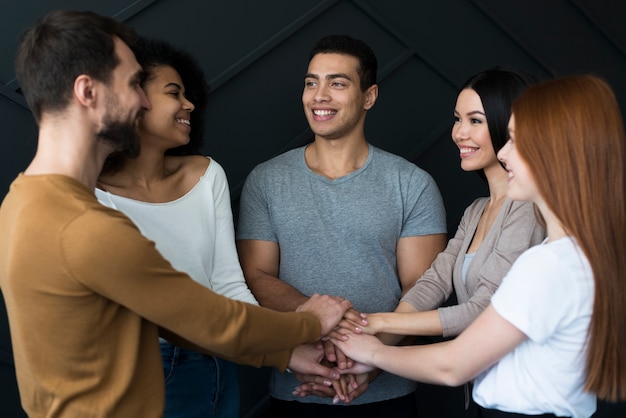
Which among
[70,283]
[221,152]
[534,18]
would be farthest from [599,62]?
[70,283]

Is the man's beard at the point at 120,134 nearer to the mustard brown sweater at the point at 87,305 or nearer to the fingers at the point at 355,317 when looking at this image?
the mustard brown sweater at the point at 87,305

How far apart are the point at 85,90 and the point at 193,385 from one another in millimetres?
813

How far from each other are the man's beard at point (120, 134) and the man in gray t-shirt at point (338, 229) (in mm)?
708

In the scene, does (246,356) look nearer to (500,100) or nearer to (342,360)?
(342,360)

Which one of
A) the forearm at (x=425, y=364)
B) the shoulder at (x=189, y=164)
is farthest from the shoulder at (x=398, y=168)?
the forearm at (x=425, y=364)

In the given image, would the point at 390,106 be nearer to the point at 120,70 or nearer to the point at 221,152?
the point at 221,152

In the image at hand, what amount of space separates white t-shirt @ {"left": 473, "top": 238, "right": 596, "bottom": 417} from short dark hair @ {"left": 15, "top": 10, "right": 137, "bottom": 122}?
93cm

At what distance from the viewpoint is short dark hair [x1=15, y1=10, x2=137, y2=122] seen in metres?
1.44

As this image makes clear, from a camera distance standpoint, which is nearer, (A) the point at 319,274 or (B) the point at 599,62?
(A) the point at 319,274

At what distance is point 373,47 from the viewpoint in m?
2.75

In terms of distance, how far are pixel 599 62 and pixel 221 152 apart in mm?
1658

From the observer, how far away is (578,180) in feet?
4.65

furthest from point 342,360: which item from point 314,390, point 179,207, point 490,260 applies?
point 179,207

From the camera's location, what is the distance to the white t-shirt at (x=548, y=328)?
Answer: 1.39 meters
